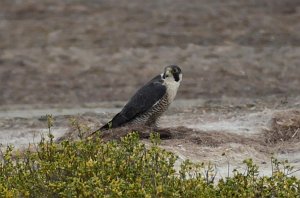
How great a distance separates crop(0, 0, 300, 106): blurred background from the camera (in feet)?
59.1

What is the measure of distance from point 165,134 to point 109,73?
701cm

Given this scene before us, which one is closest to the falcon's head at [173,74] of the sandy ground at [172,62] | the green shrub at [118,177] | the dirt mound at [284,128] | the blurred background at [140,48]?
the sandy ground at [172,62]

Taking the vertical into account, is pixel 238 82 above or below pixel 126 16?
below

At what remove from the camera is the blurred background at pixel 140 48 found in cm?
1802

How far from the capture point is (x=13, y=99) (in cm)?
1756

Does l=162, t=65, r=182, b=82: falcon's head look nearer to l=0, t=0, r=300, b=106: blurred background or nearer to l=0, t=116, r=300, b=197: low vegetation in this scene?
l=0, t=116, r=300, b=197: low vegetation

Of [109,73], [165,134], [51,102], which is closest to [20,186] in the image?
[165,134]

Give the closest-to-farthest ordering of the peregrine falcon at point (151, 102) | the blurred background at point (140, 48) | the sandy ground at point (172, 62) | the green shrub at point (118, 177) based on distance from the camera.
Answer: the green shrub at point (118, 177) < the peregrine falcon at point (151, 102) < the sandy ground at point (172, 62) < the blurred background at point (140, 48)

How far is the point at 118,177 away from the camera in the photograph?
8.98 metres

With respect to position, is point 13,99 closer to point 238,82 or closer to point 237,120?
point 238,82

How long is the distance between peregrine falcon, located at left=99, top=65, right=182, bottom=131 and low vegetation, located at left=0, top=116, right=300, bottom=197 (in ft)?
9.91

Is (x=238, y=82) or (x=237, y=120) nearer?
(x=237, y=120)

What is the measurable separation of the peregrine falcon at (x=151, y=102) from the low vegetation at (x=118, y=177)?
3.02 metres

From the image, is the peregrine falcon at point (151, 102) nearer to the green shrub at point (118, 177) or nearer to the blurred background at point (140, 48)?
the green shrub at point (118, 177)
